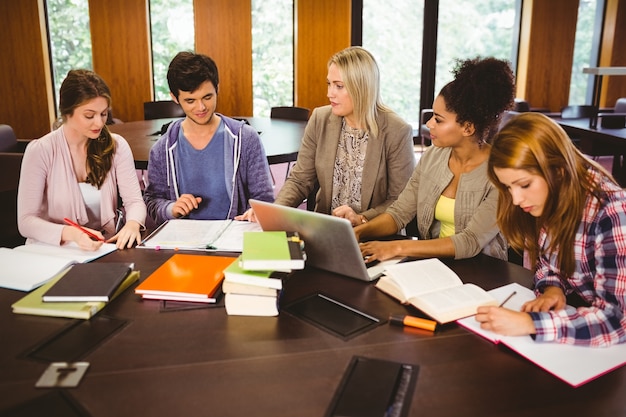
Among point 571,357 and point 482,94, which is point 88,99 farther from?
point 571,357

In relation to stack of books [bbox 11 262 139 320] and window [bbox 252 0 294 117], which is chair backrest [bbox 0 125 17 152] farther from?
window [bbox 252 0 294 117]

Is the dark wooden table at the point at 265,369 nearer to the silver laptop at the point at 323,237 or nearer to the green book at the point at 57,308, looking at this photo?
the green book at the point at 57,308

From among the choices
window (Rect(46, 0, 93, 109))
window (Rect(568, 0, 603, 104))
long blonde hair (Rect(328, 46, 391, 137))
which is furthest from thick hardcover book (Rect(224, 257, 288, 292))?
window (Rect(568, 0, 603, 104))

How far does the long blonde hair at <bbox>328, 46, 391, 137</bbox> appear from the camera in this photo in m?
2.46

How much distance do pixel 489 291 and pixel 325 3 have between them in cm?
644

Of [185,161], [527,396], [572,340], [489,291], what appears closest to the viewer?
[527,396]

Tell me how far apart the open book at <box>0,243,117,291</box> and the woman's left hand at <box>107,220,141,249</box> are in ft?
0.09

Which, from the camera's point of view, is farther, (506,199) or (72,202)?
(72,202)

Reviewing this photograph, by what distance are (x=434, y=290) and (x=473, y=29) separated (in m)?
7.35

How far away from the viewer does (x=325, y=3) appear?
7203 mm

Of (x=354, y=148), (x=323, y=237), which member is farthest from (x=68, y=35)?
(x=323, y=237)

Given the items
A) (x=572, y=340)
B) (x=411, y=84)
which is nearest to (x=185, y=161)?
(x=572, y=340)

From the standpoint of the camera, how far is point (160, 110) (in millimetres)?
5609

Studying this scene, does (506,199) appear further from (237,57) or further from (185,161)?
(237,57)
